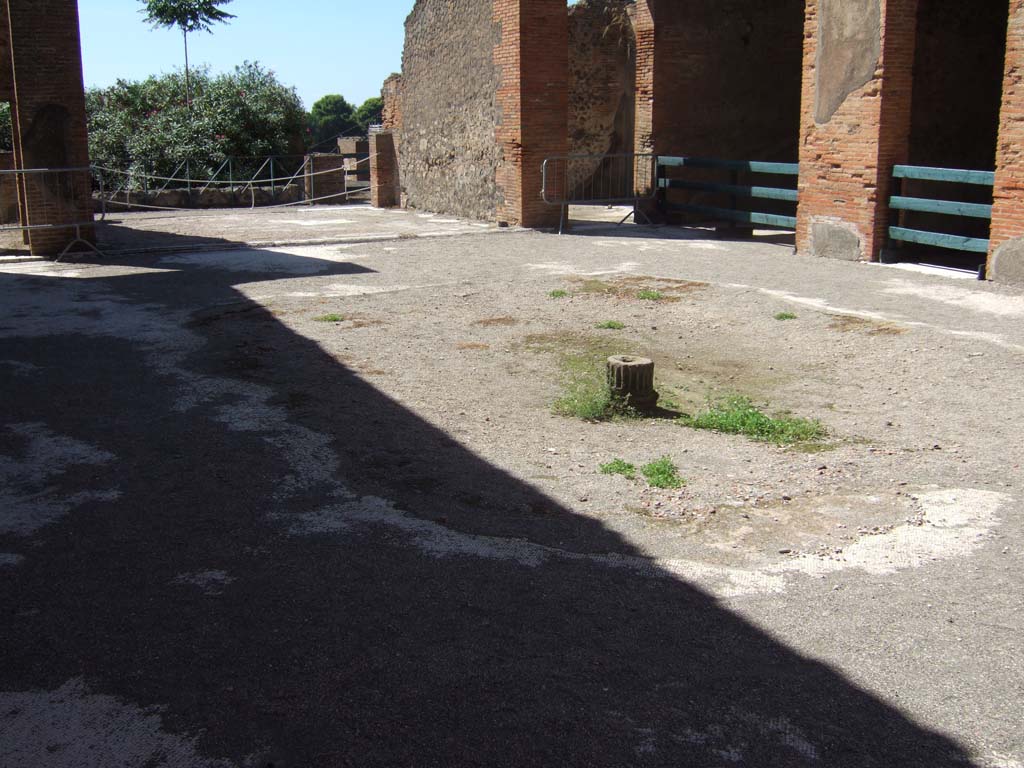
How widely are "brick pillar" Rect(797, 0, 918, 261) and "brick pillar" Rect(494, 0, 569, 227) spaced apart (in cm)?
463

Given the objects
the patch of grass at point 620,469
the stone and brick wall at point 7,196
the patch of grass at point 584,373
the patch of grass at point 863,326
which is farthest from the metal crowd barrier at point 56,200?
the patch of grass at point 620,469

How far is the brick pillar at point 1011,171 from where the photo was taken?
418 inches

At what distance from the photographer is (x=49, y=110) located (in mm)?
13867

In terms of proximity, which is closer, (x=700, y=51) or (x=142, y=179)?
(x=700, y=51)

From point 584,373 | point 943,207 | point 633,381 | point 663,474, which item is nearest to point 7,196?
point 584,373

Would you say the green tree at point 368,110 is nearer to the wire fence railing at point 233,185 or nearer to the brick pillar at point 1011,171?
the wire fence railing at point 233,185

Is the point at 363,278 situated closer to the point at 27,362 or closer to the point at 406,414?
the point at 27,362

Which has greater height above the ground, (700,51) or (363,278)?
(700,51)

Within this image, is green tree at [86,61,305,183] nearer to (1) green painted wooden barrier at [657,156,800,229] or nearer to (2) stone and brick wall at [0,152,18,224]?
(2) stone and brick wall at [0,152,18,224]

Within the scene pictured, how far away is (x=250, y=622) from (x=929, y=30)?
1490 cm

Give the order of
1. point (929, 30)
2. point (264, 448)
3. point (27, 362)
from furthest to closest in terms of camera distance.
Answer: point (929, 30)
point (27, 362)
point (264, 448)

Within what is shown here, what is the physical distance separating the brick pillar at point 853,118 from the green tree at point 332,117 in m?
48.2

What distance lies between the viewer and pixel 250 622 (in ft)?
12.6

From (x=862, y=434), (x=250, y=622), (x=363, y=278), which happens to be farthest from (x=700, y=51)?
(x=250, y=622)
